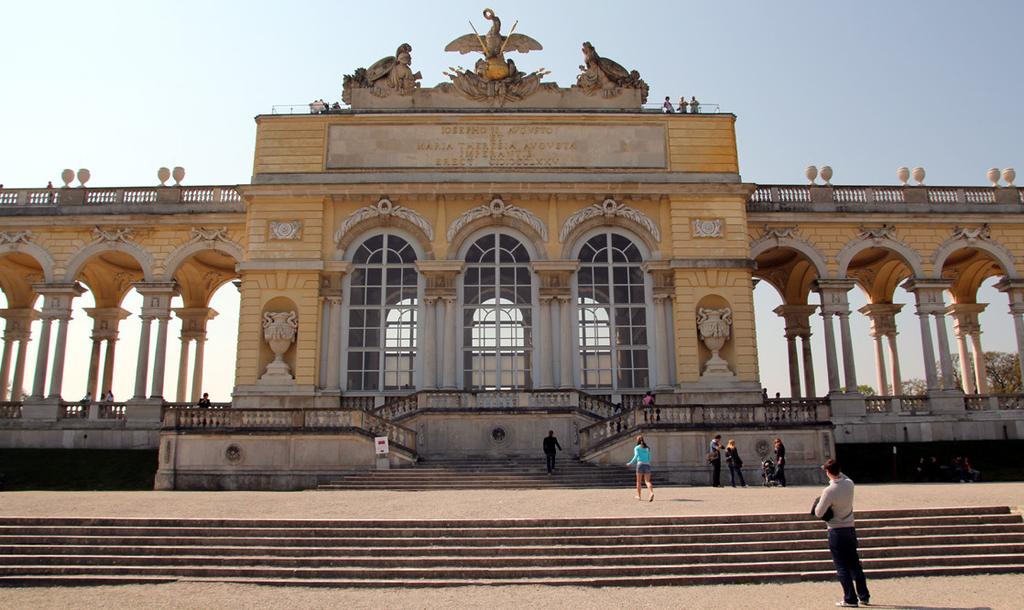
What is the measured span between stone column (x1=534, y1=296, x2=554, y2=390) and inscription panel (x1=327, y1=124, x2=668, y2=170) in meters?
5.15

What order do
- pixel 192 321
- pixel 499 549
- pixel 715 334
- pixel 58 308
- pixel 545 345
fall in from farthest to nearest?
pixel 192 321
pixel 58 308
pixel 545 345
pixel 715 334
pixel 499 549

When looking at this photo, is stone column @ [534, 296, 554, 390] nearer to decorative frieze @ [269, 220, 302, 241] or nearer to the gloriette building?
the gloriette building

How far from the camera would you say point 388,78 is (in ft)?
106

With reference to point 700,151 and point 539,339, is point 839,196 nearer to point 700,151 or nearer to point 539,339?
point 700,151

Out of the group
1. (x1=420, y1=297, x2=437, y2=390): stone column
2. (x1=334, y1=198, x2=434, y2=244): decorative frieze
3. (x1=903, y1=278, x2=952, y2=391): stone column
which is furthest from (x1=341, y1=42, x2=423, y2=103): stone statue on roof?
(x1=903, y1=278, x2=952, y2=391): stone column

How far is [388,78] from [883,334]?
23.0m

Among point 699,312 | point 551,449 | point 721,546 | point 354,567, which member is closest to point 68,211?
point 551,449

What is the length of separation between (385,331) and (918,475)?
57.3 ft

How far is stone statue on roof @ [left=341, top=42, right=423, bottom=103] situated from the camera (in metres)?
32.2

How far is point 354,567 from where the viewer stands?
12.7 m

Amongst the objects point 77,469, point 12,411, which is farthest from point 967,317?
point 12,411

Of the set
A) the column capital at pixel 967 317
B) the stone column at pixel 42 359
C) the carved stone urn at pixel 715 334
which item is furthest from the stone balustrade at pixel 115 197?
the column capital at pixel 967 317

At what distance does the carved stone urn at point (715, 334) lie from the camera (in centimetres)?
2934

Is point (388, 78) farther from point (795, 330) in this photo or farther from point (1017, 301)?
point (1017, 301)
